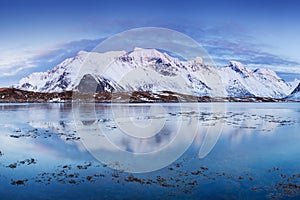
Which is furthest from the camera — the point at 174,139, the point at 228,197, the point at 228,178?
the point at 174,139

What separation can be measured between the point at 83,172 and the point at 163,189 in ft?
17.8

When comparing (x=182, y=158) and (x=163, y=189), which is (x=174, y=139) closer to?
(x=182, y=158)

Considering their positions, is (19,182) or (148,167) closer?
(19,182)

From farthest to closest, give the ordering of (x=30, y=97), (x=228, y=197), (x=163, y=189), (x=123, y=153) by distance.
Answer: (x=30, y=97) → (x=123, y=153) → (x=163, y=189) → (x=228, y=197)

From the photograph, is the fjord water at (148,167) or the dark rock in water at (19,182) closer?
the fjord water at (148,167)

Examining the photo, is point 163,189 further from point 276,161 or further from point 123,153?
point 276,161

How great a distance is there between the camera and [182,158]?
20438 millimetres

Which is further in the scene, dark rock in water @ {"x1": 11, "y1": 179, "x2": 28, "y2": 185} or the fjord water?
dark rock in water @ {"x1": 11, "y1": 179, "x2": 28, "y2": 185}

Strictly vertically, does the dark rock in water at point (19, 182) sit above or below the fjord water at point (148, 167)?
below

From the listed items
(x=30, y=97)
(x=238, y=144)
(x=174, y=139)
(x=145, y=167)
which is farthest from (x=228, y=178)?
(x=30, y=97)

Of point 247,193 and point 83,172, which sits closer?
point 247,193

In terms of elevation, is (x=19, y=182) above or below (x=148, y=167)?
below

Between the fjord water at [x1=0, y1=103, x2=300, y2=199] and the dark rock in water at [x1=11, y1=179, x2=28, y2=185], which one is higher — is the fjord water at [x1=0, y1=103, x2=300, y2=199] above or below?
above

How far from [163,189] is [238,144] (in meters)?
13.8
